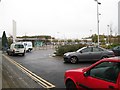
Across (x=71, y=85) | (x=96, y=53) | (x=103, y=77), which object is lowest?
(x=71, y=85)

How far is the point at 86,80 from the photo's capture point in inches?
245

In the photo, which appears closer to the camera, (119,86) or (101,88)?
(119,86)

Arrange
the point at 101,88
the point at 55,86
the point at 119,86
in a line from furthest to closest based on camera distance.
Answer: the point at 55,86 < the point at 101,88 < the point at 119,86

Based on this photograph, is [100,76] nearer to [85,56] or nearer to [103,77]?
[103,77]

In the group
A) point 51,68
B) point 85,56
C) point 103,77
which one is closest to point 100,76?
point 103,77

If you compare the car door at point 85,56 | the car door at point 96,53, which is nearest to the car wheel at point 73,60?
the car door at point 85,56

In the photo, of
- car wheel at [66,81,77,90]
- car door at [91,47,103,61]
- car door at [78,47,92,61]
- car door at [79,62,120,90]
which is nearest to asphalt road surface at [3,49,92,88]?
car door at [78,47,92,61]

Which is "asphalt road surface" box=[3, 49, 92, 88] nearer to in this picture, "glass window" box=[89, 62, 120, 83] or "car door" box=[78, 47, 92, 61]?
"car door" box=[78, 47, 92, 61]

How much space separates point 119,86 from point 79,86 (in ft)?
5.72

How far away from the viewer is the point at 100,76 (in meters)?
5.87

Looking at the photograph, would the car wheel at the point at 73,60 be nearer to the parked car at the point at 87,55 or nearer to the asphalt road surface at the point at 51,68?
the parked car at the point at 87,55

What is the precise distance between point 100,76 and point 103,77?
5.8 inches

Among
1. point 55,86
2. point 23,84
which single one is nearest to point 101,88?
point 55,86

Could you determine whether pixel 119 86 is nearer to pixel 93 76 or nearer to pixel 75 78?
pixel 93 76
